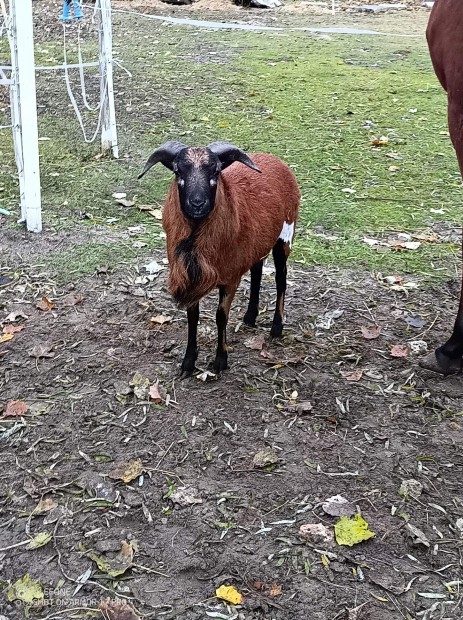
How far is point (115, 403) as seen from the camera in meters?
3.36

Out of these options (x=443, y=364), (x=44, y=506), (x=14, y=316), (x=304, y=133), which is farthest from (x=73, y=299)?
(x=304, y=133)

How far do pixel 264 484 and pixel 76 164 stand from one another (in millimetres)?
4454

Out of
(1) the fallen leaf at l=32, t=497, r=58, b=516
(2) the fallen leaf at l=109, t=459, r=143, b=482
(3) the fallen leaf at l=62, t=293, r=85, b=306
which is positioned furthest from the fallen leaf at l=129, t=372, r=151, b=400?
(3) the fallen leaf at l=62, t=293, r=85, b=306

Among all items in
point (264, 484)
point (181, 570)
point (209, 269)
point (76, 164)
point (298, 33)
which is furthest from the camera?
point (298, 33)

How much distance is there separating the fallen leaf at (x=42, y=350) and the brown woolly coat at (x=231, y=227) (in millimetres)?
907

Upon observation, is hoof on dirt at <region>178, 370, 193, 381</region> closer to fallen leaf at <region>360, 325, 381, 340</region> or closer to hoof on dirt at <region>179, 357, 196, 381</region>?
hoof on dirt at <region>179, 357, 196, 381</region>

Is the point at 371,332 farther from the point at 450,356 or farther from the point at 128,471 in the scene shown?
the point at 128,471

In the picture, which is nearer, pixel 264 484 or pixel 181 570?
pixel 181 570

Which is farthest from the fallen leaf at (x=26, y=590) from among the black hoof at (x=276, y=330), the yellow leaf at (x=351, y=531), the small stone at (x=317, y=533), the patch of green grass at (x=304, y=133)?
the patch of green grass at (x=304, y=133)

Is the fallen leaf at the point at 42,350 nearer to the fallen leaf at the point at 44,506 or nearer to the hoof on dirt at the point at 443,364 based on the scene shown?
the fallen leaf at the point at 44,506

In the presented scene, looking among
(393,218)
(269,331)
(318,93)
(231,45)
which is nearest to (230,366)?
(269,331)

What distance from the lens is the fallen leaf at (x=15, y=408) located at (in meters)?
3.25

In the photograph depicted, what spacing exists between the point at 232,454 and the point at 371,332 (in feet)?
4.57

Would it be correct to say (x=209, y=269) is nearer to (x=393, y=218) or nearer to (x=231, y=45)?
(x=393, y=218)
